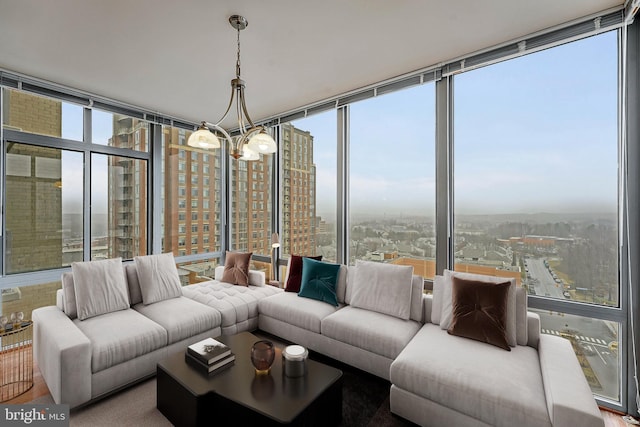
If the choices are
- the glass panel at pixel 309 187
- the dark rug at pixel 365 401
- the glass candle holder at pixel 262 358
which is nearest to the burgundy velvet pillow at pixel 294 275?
the glass panel at pixel 309 187

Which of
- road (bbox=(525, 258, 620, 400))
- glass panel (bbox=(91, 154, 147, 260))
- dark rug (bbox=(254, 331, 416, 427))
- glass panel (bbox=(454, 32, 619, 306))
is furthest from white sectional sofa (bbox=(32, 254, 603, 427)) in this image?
glass panel (bbox=(91, 154, 147, 260))

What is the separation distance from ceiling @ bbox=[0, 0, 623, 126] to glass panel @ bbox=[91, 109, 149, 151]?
1.55ft

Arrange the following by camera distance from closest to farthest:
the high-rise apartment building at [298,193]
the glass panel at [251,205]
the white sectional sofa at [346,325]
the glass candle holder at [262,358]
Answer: the glass candle holder at [262,358], the white sectional sofa at [346,325], the high-rise apartment building at [298,193], the glass panel at [251,205]

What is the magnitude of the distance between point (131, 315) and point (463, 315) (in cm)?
291

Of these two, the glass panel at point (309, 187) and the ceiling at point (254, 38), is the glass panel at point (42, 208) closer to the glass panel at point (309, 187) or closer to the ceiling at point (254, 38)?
the ceiling at point (254, 38)

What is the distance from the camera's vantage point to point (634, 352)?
82.0 inches

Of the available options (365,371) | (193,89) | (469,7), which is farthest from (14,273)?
(469,7)

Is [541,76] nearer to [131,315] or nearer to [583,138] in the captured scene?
[583,138]

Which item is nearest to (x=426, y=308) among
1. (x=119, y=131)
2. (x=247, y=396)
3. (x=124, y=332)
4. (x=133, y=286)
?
(x=247, y=396)

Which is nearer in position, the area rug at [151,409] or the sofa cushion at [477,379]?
the sofa cushion at [477,379]

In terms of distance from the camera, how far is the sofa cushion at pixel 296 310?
2812 millimetres

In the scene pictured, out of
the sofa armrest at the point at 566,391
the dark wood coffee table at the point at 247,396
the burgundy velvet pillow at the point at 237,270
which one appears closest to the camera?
the sofa armrest at the point at 566,391

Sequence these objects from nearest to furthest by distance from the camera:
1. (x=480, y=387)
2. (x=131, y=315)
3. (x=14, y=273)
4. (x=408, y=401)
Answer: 1. (x=480, y=387)
2. (x=408, y=401)
3. (x=131, y=315)
4. (x=14, y=273)

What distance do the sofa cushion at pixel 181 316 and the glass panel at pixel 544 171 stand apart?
256 cm
